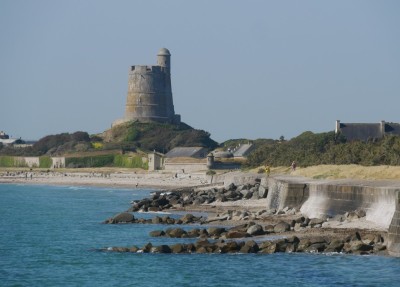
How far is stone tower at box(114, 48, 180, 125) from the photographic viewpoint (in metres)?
121

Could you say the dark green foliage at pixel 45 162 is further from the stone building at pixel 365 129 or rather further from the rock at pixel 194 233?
the rock at pixel 194 233

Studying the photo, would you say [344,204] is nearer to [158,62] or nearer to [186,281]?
[186,281]

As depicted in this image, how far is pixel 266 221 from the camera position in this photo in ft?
124

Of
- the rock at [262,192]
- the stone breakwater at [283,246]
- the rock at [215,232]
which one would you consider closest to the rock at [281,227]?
the rock at [215,232]

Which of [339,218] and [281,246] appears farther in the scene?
[339,218]

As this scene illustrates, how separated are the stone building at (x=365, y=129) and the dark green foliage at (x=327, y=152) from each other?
38.2 inches

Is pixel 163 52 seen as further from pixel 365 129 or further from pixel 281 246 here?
pixel 281 246

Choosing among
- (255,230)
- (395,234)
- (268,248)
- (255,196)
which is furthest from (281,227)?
(255,196)

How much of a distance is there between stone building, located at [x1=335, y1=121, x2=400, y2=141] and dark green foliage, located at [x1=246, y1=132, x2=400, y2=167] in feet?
3.19

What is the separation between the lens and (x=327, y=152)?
59.0 meters

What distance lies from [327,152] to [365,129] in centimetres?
1466

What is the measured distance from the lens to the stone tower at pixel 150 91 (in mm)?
120688

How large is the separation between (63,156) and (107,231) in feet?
240

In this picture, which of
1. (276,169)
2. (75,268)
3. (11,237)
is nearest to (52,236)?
(11,237)
